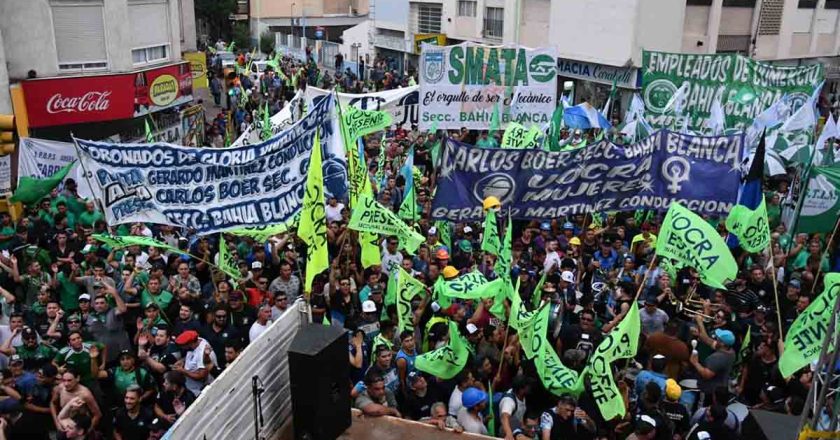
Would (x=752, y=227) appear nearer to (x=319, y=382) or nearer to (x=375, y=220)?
(x=375, y=220)

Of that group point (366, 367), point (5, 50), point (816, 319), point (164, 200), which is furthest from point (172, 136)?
point (816, 319)

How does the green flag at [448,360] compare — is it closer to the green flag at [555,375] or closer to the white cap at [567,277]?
the green flag at [555,375]

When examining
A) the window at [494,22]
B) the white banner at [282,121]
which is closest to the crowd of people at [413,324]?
the white banner at [282,121]

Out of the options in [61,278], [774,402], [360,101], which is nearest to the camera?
[774,402]

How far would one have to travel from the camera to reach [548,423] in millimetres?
6660

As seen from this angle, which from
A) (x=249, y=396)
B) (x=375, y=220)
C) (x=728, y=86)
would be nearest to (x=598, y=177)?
(x=375, y=220)

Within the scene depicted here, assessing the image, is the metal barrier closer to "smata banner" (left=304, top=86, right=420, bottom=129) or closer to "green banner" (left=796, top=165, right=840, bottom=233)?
"green banner" (left=796, top=165, right=840, bottom=233)

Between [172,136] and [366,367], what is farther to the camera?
[172,136]

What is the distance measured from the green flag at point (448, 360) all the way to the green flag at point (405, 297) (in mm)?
893

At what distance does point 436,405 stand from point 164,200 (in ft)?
16.5

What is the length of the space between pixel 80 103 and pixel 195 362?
40.6ft

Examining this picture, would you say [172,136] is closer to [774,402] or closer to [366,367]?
[366,367]

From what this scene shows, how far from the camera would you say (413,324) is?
8508 mm

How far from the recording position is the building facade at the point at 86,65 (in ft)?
54.6
